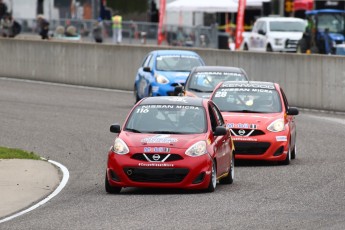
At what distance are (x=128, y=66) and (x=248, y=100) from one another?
19.1 m

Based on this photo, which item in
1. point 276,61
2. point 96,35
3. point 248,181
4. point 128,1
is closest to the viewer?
point 248,181

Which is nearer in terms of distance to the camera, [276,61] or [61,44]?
[276,61]

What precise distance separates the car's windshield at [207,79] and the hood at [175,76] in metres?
4.02

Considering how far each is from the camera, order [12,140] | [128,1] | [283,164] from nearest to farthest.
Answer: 1. [283,164]
2. [12,140]
3. [128,1]

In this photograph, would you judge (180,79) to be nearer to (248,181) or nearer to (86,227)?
(248,181)

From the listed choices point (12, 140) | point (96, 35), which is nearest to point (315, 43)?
point (96, 35)

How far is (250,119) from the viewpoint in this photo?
66.7 feet

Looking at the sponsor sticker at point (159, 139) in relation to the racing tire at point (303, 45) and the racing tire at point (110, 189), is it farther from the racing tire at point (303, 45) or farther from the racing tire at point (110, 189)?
the racing tire at point (303, 45)

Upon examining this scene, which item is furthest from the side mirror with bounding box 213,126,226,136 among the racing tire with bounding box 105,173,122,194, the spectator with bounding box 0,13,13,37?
the spectator with bounding box 0,13,13,37

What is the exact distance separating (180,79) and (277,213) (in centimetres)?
1792

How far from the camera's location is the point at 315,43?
48.8 metres

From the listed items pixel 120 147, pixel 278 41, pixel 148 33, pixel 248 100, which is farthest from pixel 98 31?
pixel 120 147

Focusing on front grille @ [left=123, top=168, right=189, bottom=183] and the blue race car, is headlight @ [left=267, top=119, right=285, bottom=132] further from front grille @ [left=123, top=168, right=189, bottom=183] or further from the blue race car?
the blue race car

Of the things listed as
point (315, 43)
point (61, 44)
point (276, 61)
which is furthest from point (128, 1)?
point (276, 61)
